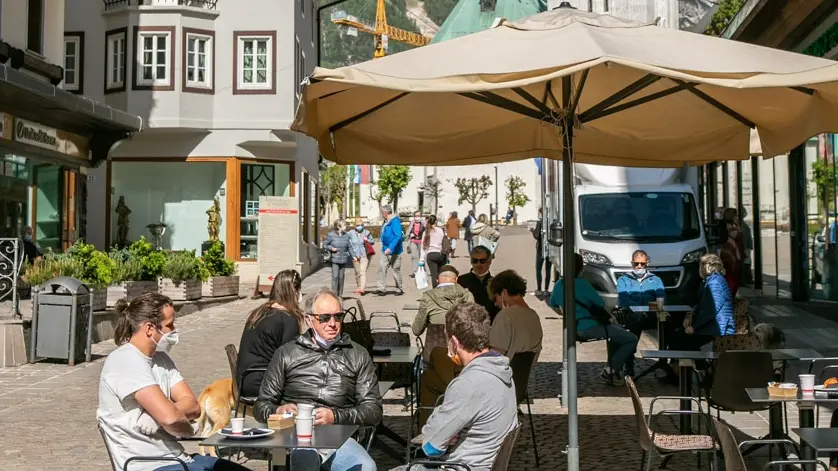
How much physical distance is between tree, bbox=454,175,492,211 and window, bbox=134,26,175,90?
295 ft

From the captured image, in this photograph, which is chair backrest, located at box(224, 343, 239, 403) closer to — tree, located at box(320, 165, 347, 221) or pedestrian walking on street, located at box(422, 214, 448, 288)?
pedestrian walking on street, located at box(422, 214, 448, 288)

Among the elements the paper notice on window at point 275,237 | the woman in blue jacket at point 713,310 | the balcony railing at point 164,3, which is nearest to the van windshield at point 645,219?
the woman in blue jacket at point 713,310

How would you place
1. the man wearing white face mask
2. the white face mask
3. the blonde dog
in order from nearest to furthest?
the man wearing white face mask < the white face mask < the blonde dog

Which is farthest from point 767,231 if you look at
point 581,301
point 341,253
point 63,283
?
point 63,283

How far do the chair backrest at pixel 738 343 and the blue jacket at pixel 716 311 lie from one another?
44.7 inches

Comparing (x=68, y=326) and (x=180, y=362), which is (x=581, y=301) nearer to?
(x=180, y=362)

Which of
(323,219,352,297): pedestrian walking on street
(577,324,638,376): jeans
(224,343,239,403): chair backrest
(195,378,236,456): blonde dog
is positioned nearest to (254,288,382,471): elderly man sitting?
(195,378,236,456): blonde dog

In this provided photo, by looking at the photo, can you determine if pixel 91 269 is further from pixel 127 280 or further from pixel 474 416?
pixel 474 416

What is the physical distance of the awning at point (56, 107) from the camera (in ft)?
64.0

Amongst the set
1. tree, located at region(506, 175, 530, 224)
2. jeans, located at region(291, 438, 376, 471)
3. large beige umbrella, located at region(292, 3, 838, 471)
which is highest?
tree, located at region(506, 175, 530, 224)

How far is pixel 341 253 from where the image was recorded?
25.2m

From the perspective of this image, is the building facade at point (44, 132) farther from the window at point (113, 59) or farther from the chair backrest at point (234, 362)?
the chair backrest at point (234, 362)

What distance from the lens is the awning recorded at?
19500 mm

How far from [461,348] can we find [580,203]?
1526cm
